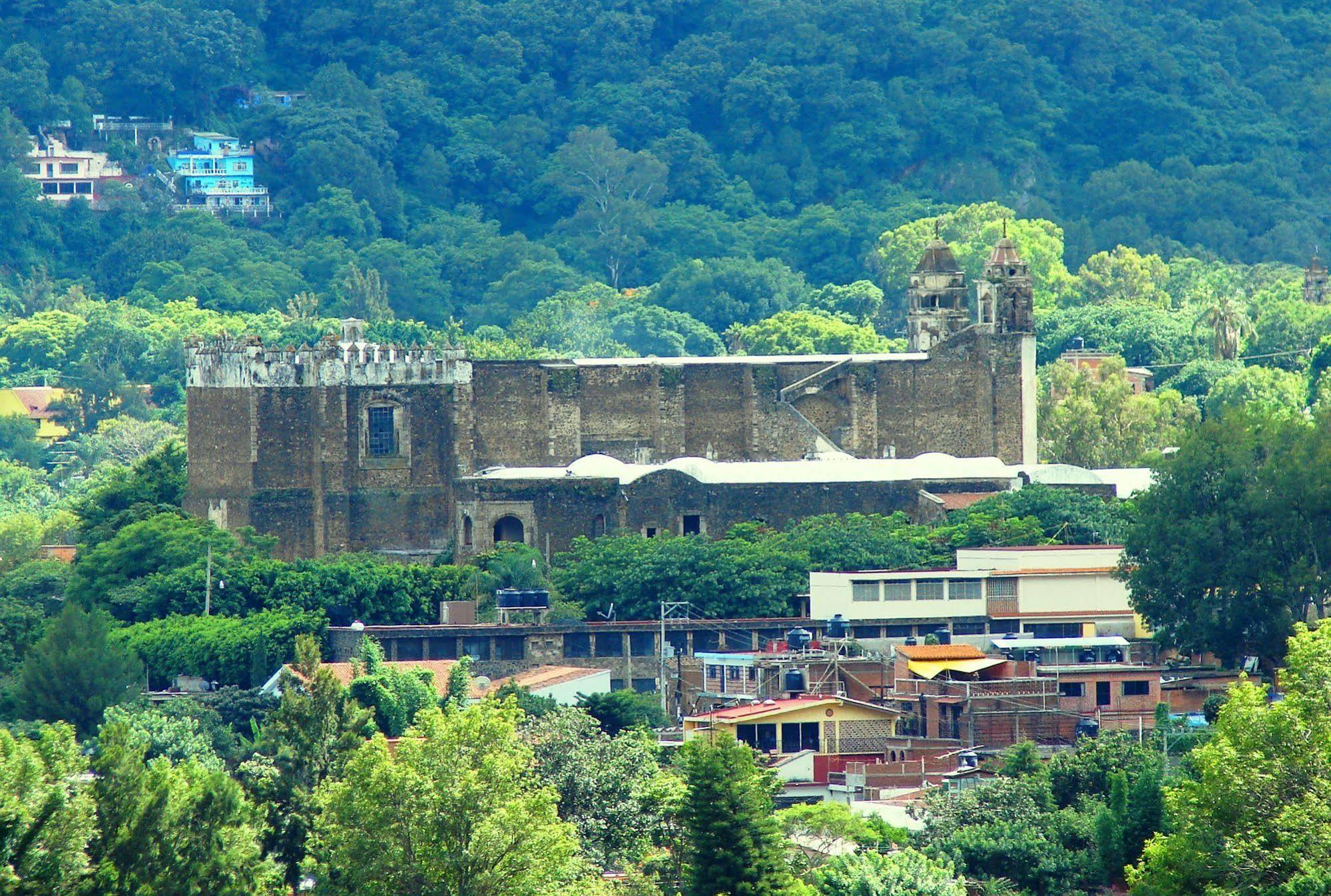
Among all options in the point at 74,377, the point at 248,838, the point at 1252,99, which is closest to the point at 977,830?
the point at 248,838

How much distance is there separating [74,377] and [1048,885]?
7637 centimetres

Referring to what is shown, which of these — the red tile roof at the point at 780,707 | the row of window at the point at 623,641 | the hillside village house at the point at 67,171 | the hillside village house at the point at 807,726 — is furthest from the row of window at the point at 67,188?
the hillside village house at the point at 807,726

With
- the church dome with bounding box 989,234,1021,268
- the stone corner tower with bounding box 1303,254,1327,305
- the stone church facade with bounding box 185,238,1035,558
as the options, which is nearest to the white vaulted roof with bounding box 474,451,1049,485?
the stone church facade with bounding box 185,238,1035,558

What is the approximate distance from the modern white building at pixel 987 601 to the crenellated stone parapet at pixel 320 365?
10.4 meters

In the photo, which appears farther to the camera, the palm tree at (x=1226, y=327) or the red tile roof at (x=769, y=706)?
the palm tree at (x=1226, y=327)

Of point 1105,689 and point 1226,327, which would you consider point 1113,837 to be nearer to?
point 1105,689

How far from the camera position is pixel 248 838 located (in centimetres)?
4047

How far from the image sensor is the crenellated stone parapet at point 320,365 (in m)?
66.1

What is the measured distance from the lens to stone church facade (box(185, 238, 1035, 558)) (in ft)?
216

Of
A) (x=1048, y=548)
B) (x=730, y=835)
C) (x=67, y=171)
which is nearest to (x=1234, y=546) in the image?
(x=1048, y=548)

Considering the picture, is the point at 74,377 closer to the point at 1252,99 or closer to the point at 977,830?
the point at 1252,99

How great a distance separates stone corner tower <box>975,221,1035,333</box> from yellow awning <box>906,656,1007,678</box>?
602 inches

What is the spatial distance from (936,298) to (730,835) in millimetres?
32613

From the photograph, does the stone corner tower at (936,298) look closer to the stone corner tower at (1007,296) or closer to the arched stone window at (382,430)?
the stone corner tower at (1007,296)
